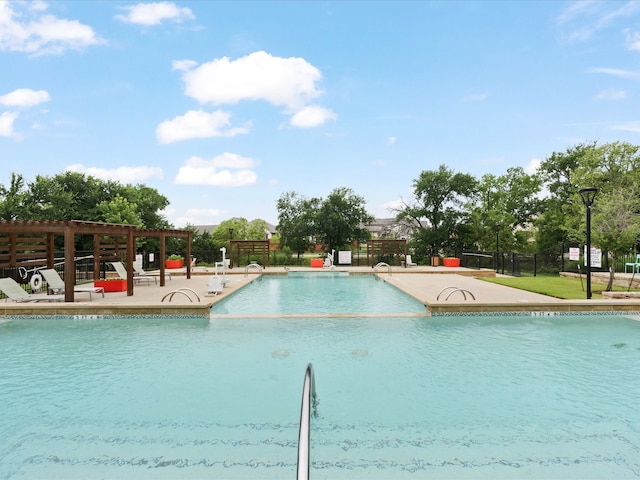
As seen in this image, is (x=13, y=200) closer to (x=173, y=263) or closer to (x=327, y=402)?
(x=173, y=263)

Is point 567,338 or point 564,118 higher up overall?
point 564,118

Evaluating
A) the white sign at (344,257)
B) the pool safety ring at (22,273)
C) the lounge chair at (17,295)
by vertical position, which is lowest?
the lounge chair at (17,295)

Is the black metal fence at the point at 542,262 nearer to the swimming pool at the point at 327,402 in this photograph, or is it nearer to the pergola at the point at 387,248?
the pergola at the point at 387,248

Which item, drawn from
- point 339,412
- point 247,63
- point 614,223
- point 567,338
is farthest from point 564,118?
point 339,412

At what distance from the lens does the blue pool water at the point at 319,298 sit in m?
10.7

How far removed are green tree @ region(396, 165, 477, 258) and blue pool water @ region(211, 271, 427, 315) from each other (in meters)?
11.2

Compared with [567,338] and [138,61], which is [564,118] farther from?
[138,61]

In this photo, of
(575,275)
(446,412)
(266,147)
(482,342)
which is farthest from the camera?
(266,147)

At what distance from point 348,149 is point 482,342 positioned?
79.8 feet

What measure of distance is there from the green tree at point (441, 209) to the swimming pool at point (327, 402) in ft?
68.9

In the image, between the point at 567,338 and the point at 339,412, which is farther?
the point at 567,338

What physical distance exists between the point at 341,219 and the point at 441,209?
296 inches

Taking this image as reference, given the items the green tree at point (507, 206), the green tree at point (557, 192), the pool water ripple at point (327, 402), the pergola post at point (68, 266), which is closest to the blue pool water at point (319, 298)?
the pool water ripple at point (327, 402)

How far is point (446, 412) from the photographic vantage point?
15.5ft
